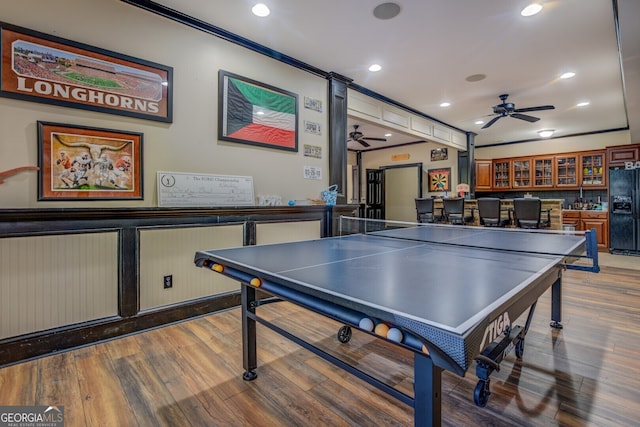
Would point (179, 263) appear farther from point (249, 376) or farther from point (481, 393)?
point (481, 393)

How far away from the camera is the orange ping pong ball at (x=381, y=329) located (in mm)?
842

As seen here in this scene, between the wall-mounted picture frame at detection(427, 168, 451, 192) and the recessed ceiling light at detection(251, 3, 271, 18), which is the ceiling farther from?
the wall-mounted picture frame at detection(427, 168, 451, 192)

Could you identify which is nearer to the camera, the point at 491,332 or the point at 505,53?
the point at 491,332

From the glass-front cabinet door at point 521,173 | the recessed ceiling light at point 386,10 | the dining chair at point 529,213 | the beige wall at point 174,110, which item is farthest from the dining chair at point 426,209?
the recessed ceiling light at point 386,10

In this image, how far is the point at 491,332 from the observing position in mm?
822

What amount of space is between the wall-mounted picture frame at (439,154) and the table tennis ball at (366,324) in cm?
785

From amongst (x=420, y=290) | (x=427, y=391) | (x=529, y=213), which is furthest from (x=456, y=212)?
(x=427, y=391)

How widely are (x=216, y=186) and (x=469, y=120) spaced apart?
17.8 ft

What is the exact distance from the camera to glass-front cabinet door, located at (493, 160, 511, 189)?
817 cm

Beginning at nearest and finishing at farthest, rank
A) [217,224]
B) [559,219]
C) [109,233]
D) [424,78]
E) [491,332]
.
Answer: [491,332], [109,233], [217,224], [424,78], [559,219]

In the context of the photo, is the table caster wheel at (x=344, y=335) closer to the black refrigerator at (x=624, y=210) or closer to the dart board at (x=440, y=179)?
the dart board at (x=440, y=179)

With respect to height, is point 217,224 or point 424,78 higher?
point 424,78

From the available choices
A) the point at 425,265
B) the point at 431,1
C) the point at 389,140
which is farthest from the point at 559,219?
the point at 425,265

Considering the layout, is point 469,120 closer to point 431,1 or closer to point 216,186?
point 431,1
